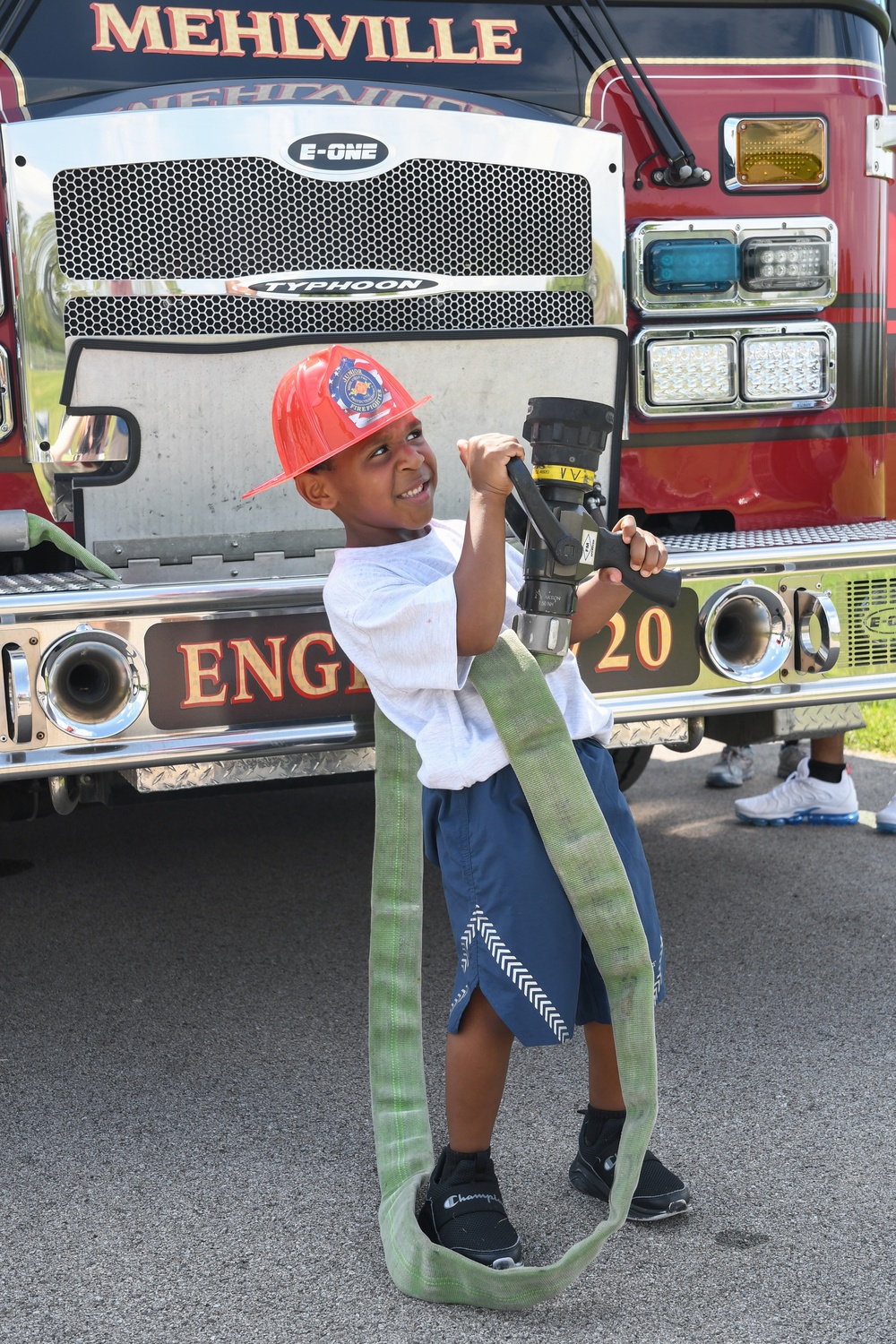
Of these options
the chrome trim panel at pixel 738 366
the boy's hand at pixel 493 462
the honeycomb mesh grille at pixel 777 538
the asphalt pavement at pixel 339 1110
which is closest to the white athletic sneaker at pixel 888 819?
the asphalt pavement at pixel 339 1110

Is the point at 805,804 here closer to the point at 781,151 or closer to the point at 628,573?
the point at 781,151

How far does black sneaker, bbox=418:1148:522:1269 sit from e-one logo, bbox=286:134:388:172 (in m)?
1.85

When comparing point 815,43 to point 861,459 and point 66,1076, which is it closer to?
point 861,459

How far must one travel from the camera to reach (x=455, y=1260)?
2.08 meters

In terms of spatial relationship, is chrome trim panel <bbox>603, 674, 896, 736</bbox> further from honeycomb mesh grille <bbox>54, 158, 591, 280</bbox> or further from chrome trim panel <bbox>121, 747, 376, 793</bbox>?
honeycomb mesh grille <bbox>54, 158, 591, 280</bbox>

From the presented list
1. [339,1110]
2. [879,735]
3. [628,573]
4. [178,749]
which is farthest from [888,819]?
[178,749]

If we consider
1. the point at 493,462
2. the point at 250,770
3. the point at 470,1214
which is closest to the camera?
the point at 493,462

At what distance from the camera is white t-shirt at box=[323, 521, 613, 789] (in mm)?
2080

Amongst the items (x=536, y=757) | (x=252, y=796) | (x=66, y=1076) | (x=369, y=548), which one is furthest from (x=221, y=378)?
(x=252, y=796)

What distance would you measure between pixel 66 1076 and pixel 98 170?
1.76 metres

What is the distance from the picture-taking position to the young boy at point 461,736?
2107 mm

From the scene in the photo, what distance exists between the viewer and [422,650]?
2.09 meters

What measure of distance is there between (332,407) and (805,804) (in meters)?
2.78

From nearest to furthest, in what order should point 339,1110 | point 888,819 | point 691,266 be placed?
point 339,1110, point 691,266, point 888,819
